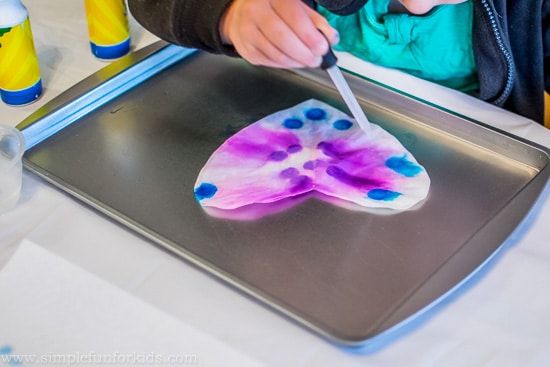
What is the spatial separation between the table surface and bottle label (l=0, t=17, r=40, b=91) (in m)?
0.14

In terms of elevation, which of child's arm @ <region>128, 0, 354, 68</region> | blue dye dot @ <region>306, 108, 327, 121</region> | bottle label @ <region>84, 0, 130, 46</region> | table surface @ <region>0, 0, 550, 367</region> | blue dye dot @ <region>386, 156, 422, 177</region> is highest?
child's arm @ <region>128, 0, 354, 68</region>

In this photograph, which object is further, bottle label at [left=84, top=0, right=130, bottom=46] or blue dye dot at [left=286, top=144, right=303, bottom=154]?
bottle label at [left=84, top=0, right=130, bottom=46]

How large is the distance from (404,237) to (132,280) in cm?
23

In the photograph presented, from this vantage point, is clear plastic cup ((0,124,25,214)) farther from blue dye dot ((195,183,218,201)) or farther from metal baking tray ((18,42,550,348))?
blue dye dot ((195,183,218,201))

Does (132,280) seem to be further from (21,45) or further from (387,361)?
(21,45)

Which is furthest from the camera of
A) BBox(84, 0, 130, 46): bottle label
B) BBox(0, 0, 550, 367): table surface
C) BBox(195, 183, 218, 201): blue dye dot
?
BBox(84, 0, 130, 46): bottle label

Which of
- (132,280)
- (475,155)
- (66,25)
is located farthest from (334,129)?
(66,25)

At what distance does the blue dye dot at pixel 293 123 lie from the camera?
0.72 metres

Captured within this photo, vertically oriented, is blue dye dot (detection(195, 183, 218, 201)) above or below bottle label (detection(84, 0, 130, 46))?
below

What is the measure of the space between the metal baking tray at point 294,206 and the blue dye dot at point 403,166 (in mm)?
17

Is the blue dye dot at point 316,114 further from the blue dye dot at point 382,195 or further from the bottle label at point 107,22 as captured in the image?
the bottle label at point 107,22

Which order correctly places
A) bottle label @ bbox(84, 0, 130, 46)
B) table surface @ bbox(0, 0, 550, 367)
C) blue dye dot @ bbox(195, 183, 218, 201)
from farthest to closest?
1. bottle label @ bbox(84, 0, 130, 46)
2. blue dye dot @ bbox(195, 183, 218, 201)
3. table surface @ bbox(0, 0, 550, 367)

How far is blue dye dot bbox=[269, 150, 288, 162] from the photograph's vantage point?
0.68 m

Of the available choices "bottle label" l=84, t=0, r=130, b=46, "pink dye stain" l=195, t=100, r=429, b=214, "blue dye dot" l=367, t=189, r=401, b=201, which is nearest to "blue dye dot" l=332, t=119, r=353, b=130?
"pink dye stain" l=195, t=100, r=429, b=214
